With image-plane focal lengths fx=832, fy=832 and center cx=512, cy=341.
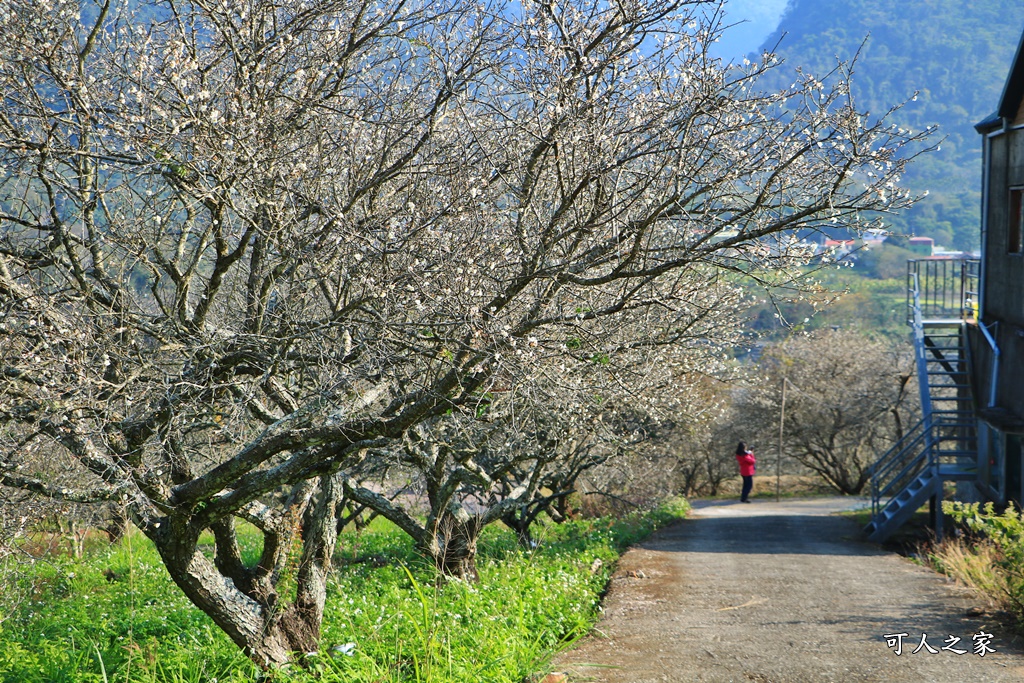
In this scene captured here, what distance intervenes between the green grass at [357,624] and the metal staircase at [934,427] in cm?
580

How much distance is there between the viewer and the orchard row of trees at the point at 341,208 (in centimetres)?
485

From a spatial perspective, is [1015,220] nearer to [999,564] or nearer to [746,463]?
[999,564]

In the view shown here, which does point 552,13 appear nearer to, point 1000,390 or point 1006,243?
point 1006,243

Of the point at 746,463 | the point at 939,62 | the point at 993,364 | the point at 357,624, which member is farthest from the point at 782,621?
the point at 939,62

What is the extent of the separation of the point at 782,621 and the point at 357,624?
4.12 metres

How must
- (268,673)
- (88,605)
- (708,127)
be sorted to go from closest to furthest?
(708,127)
(268,673)
(88,605)

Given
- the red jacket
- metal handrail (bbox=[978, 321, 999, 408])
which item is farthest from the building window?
the red jacket

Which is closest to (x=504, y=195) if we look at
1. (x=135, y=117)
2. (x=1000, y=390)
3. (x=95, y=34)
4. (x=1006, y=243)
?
(x=135, y=117)

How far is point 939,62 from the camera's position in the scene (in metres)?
145

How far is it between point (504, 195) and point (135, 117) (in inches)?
95.4

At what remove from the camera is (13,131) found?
527cm

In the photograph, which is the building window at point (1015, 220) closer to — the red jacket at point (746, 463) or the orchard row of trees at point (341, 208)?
Answer: the orchard row of trees at point (341, 208)

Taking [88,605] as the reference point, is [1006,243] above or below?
above

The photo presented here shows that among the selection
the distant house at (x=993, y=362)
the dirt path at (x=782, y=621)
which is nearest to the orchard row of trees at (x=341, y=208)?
the dirt path at (x=782, y=621)
